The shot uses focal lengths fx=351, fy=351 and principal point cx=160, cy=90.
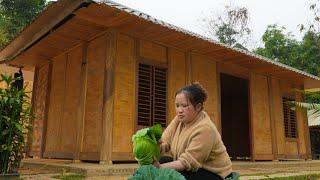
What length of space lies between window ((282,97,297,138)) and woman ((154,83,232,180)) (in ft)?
33.6

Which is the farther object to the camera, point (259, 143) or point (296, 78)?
point (296, 78)

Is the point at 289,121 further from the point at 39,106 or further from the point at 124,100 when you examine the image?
the point at 39,106

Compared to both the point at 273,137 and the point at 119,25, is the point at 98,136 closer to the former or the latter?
the point at 119,25

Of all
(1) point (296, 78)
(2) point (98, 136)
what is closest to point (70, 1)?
(2) point (98, 136)

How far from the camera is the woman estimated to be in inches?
92.7

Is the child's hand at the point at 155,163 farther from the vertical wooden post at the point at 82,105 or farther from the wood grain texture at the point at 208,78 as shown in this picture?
the wood grain texture at the point at 208,78

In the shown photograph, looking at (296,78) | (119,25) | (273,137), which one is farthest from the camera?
(296,78)

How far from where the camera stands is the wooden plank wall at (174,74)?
848 cm

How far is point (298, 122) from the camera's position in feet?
41.4

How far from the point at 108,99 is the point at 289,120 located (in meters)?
7.44

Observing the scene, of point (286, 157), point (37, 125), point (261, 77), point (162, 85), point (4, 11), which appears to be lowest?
point (286, 157)

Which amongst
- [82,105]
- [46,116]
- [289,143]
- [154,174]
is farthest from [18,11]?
[154,174]

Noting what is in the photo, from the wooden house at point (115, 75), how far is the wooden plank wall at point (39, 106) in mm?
32

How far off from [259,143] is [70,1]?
7126 mm
